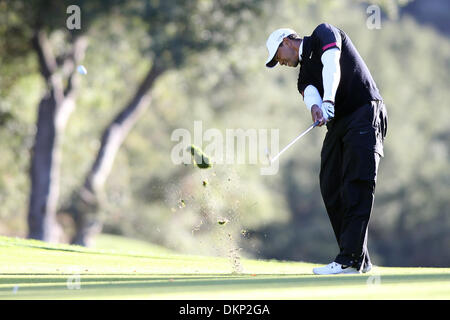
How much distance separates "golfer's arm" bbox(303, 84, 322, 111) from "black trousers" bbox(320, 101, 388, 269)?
261 millimetres

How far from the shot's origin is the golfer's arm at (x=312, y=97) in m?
7.72

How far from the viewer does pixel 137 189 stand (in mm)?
46906

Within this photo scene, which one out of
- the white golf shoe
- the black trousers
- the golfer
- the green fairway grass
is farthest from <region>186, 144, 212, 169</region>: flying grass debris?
the white golf shoe

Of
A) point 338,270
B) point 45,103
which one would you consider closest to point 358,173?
point 338,270

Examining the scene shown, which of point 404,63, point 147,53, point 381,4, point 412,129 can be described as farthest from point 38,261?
point 404,63

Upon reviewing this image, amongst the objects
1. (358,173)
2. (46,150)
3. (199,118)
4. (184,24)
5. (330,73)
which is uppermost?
(184,24)

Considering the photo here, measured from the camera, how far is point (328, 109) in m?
7.36

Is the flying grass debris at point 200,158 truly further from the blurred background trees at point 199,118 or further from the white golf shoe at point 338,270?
the white golf shoe at point 338,270

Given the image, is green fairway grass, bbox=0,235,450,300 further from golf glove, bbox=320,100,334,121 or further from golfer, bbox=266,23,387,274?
golf glove, bbox=320,100,334,121

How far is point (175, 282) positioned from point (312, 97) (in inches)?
90.6

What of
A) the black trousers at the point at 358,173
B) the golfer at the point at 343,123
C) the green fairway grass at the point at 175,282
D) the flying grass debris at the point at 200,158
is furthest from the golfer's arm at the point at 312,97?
the green fairway grass at the point at 175,282

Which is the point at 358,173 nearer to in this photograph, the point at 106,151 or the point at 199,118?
the point at 106,151

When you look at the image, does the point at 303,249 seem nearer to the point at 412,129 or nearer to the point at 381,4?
the point at 412,129
